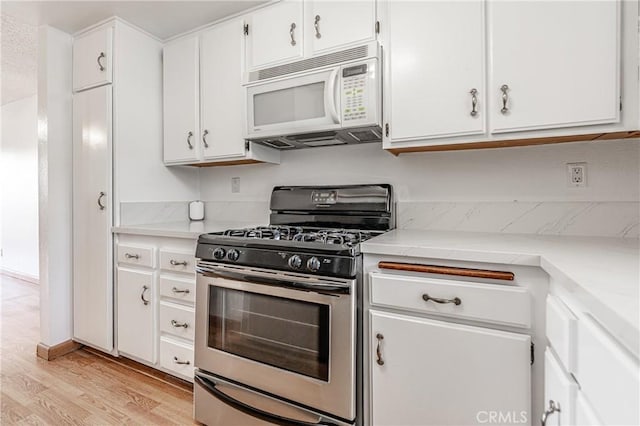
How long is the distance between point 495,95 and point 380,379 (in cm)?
131

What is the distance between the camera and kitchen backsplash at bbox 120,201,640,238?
4.77 ft

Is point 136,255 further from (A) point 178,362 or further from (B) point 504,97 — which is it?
(B) point 504,97

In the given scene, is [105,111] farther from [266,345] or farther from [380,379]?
[380,379]

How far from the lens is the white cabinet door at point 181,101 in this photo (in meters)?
2.22

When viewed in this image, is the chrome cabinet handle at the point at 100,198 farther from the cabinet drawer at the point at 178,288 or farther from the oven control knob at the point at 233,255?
the oven control knob at the point at 233,255

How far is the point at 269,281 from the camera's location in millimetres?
Result: 1438

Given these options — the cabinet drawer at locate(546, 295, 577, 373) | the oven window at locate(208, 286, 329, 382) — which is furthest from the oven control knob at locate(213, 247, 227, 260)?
the cabinet drawer at locate(546, 295, 577, 373)

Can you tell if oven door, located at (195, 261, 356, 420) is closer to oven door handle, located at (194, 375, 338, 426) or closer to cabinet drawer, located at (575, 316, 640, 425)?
oven door handle, located at (194, 375, 338, 426)

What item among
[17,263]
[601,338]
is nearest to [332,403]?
[601,338]

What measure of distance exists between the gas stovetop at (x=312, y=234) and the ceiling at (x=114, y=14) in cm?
119

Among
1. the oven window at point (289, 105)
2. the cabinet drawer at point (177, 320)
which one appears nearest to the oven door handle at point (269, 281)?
the cabinet drawer at point (177, 320)

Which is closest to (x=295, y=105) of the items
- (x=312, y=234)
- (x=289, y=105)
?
(x=289, y=105)

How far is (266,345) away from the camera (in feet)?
4.78

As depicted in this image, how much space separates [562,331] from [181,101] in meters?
2.41
